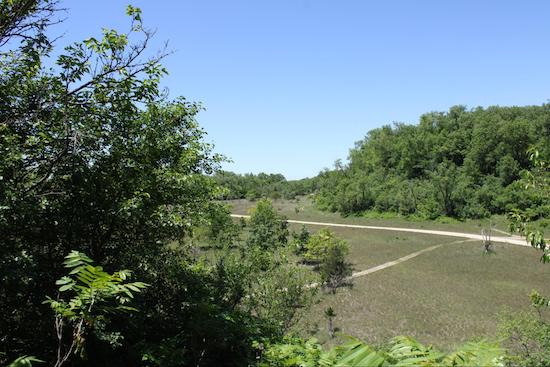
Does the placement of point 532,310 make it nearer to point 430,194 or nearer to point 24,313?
point 24,313

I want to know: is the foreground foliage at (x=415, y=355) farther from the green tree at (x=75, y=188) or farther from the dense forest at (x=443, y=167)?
the dense forest at (x=443, y=167)

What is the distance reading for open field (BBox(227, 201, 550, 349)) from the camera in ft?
88.4

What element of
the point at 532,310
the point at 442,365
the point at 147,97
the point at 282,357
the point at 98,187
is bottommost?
the point at 532,310

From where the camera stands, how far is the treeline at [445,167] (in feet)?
256

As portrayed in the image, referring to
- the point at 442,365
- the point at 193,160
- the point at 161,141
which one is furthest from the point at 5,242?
the point at 442,365

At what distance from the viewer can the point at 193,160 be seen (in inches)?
410

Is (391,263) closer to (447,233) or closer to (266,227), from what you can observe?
(266,227)

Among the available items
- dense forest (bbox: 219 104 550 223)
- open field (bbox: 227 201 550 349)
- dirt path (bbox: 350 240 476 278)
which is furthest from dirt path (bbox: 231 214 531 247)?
dense forest (bbox: 219 104 550 223)

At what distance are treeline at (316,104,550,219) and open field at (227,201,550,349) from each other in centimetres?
2393

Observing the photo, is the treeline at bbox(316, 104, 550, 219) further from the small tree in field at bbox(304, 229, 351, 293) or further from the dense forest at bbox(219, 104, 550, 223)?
the small tree in field at bbox(304, 229, 351, 293)

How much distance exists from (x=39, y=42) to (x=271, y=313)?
16.4 metres

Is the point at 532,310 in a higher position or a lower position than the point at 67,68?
lower

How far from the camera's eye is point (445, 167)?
88.8 meters

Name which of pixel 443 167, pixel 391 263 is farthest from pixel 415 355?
pixel 443 167
